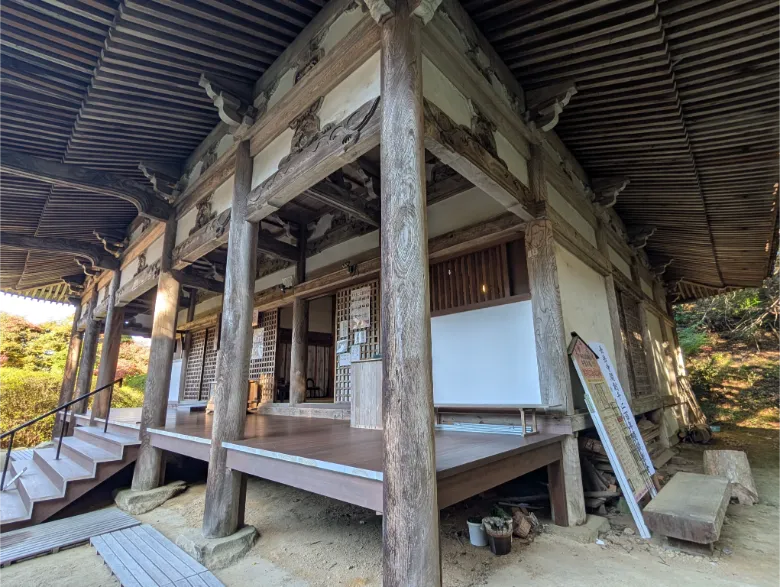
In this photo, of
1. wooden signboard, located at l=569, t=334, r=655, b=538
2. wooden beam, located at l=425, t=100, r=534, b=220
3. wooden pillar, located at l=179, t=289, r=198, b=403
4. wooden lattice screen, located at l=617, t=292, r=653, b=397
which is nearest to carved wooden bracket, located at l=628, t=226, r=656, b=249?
wooden lattice screen, located at l=617, t=292, r=653, b=397

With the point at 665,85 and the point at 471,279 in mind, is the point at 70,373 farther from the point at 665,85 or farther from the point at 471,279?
the point at 665,85

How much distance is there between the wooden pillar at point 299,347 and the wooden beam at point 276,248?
0.47 ft

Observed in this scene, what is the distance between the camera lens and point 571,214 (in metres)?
4.72

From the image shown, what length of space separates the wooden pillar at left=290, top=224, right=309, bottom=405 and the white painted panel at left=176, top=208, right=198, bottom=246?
186cm

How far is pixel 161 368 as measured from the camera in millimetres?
4594

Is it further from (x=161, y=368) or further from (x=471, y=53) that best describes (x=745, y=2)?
(x=161, y=368)

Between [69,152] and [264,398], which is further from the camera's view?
[264,398]

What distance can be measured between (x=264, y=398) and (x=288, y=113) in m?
5.19

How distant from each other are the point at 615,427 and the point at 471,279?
211 centimetres

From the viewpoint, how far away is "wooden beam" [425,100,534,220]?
251cm

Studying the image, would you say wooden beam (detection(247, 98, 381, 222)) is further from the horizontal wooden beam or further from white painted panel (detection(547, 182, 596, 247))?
the horizontal wooden beam

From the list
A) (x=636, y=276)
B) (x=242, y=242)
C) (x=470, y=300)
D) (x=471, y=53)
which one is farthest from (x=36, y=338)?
(x=636, y=276)

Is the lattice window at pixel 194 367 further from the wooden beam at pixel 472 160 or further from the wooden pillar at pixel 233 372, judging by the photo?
the wooden beam at pixel 472 160

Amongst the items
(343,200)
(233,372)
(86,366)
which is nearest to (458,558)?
(233,372)
